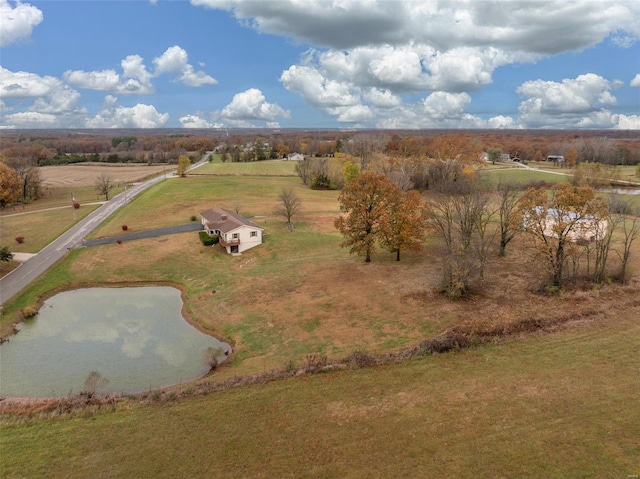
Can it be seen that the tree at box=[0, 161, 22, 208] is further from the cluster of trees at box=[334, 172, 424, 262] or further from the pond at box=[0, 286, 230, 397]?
the cluster of trees at box=[334, 172, 424, 262]

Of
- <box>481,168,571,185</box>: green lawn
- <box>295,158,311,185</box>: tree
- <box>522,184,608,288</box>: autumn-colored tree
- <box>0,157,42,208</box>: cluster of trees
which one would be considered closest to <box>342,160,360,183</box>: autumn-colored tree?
<box>295,158,311,185</box>: tree

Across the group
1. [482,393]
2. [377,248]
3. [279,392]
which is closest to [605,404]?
[482,393]

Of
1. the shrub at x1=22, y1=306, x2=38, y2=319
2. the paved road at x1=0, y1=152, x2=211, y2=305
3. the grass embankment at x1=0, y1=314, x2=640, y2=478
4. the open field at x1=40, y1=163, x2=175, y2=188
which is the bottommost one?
the shrub at x1=22, y1=306, x2=38, y2=319

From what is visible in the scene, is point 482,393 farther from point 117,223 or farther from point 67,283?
point 117,223

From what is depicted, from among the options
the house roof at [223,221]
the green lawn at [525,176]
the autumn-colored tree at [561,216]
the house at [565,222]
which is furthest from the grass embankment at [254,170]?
the autumn-colored tree at [561,216]

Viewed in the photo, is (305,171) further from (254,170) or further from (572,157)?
(572,157)

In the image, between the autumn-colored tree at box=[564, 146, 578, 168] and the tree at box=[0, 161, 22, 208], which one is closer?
the tree at box=[0, 161, 22, 208]

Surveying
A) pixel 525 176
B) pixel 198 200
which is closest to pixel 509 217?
pixel 198 200
